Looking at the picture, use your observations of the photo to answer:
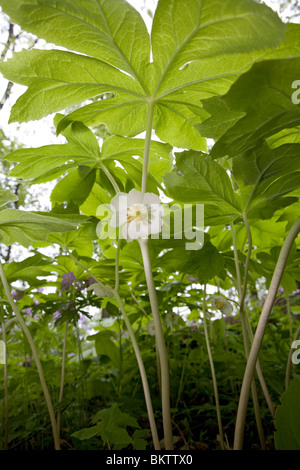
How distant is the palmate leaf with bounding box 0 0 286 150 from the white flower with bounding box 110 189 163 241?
169mm

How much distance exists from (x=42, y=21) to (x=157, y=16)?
198mm

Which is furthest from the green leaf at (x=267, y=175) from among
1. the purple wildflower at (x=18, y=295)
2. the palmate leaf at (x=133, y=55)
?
the purple wildflower at (x=18, y=295)

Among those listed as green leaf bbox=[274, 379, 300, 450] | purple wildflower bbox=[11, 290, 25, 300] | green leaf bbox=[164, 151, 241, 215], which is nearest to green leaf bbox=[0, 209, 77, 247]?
green leaf bbox=[164, 151, 241, 215]

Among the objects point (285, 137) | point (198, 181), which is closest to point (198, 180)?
point (198, 181)

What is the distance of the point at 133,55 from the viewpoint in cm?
67

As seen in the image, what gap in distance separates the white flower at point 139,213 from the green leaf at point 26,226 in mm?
108

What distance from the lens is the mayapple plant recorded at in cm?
52

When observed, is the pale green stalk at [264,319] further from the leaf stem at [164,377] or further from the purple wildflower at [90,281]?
the purple wildflower at [90,281]

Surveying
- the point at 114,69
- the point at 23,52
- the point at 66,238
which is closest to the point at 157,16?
the point at 114,69

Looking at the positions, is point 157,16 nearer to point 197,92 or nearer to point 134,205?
point 197,92

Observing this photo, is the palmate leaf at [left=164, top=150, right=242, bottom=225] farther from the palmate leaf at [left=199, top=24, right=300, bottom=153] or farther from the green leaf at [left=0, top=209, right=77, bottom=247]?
the green leaf at [left=0, top=209, right=77, bottom=247]

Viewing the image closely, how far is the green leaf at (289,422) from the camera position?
500 mm

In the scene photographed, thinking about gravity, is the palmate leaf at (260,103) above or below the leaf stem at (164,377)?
above

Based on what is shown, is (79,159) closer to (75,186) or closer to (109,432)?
(75,186)
